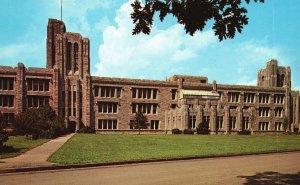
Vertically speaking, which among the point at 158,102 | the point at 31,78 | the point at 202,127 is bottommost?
the point at 202,127

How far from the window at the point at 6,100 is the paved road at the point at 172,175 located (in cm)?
4195

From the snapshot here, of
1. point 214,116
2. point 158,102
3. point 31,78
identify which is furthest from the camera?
point 158,102

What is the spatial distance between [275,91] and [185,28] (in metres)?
66.7

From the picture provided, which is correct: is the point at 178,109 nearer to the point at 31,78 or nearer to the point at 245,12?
the point at 31,78

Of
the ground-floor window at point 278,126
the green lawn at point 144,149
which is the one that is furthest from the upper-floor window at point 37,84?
the ground-floor window at point 278,126

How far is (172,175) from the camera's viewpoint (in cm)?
1073

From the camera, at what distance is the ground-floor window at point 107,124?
5444 cm

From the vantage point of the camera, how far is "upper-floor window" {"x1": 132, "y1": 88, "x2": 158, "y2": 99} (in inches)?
2248

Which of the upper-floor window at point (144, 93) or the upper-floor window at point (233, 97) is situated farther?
the upper-floor window at point (233, 97)

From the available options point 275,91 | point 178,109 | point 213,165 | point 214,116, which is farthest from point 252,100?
point 213,165

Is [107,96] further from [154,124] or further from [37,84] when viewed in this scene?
[37,84]

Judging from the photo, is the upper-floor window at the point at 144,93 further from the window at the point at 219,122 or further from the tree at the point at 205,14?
the tree at the point at 205,14

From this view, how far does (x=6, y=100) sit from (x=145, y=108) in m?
23.7

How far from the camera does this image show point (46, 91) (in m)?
51.4
